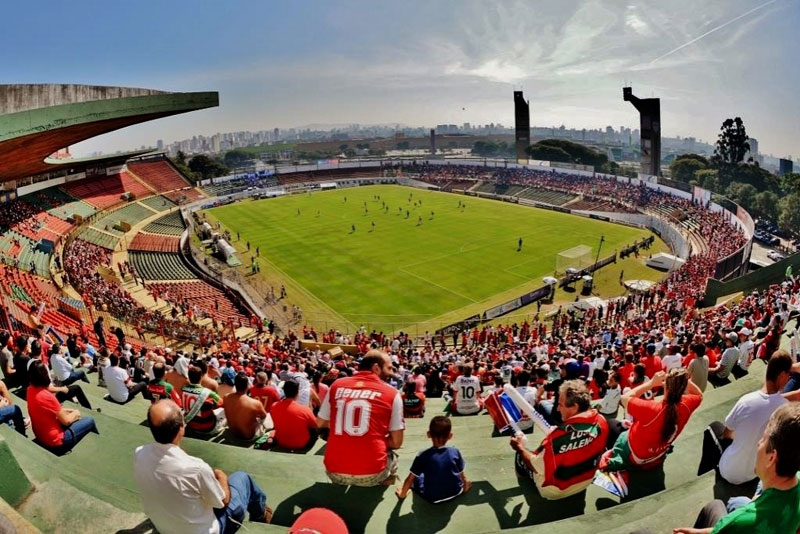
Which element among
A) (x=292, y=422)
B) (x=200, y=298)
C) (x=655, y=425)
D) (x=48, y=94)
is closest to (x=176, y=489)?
(x=292, y=422)

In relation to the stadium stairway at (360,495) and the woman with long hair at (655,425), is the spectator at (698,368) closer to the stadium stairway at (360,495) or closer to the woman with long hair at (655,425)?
the stadium stairway at (360,495)

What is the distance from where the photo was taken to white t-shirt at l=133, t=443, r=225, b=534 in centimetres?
351

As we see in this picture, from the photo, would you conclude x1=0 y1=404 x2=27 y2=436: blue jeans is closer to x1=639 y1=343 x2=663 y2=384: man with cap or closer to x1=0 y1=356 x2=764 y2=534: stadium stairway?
x1=0 y1=356 x2=764 y2=534: stadium stairway

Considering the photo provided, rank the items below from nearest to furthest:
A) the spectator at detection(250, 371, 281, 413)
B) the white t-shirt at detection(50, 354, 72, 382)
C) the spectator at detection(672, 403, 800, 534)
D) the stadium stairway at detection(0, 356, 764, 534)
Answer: the spectator at detection(672, 403, 800, 534) < the stadium stairway at detection(0, 356, 764, 534) < the spectator at detection(250, 371, 281, 413) < the white t-shirt at detection(50, 354, 72, 382)

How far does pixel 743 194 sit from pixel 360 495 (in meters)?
75.0

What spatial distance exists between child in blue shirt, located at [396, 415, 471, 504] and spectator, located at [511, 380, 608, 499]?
28.5 inches

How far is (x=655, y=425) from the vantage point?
4633mm

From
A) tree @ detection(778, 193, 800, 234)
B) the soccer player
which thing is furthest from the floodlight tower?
the soccer player

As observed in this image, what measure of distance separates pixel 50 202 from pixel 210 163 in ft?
168

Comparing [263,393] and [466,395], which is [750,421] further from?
[263,393]

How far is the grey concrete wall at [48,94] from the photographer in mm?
13359

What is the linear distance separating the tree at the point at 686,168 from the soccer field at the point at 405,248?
4156 centimetres

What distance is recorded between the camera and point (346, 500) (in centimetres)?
455

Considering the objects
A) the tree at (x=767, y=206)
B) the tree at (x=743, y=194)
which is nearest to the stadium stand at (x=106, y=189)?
the tree at (x=767, y=206)
